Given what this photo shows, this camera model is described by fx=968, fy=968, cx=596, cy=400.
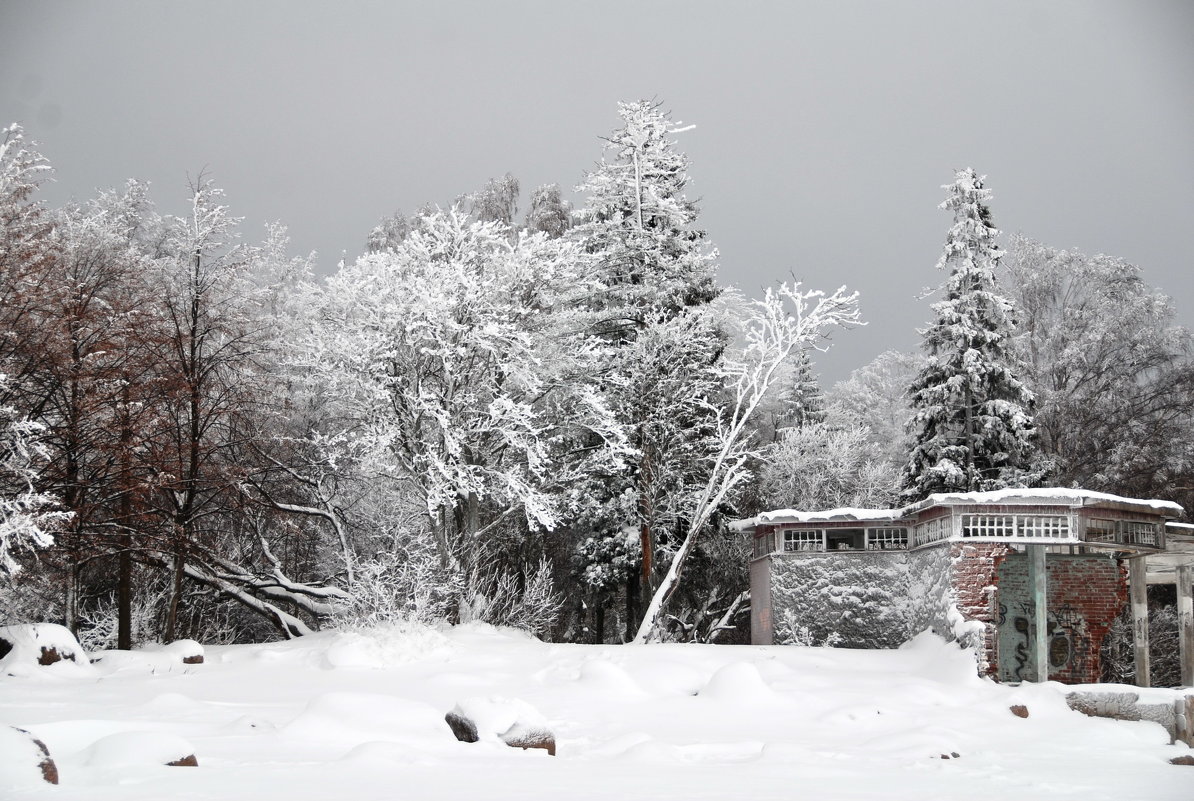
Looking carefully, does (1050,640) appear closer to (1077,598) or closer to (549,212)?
(1077,598)

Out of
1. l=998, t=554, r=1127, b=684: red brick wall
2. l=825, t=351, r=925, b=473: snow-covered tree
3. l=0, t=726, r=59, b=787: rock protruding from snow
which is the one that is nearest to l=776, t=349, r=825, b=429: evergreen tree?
l=825, t=351, r=925, b=473: snow-covered tree

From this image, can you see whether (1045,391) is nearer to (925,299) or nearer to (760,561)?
(925,299)

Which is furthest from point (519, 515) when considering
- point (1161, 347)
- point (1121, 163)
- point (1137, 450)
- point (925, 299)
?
point (1121, 163)

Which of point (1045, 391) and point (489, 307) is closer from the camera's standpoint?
point (489, 307)

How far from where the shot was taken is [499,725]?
10.5 meters

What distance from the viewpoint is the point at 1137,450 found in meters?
26.2

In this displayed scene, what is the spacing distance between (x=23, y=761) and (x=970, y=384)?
2446cm

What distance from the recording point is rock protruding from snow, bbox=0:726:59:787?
6.76 meters

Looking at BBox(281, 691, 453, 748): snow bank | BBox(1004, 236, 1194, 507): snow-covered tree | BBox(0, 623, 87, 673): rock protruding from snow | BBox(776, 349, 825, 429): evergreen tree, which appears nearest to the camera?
BBox(281, 691, 453, 748): snow bank

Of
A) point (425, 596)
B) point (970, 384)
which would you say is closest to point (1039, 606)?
point (970, 384)

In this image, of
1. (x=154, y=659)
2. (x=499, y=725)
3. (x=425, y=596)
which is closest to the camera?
(x=499, y=725)

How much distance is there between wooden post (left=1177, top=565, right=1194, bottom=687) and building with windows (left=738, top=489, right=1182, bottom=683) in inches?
37.0

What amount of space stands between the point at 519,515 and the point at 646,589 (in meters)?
4.58

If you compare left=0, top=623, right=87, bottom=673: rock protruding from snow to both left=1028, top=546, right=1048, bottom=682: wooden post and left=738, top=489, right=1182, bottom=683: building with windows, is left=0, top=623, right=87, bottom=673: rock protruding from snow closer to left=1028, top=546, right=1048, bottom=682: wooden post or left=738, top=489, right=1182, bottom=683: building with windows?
left=738, top=489, right=1182, bottom=683: building with windows
